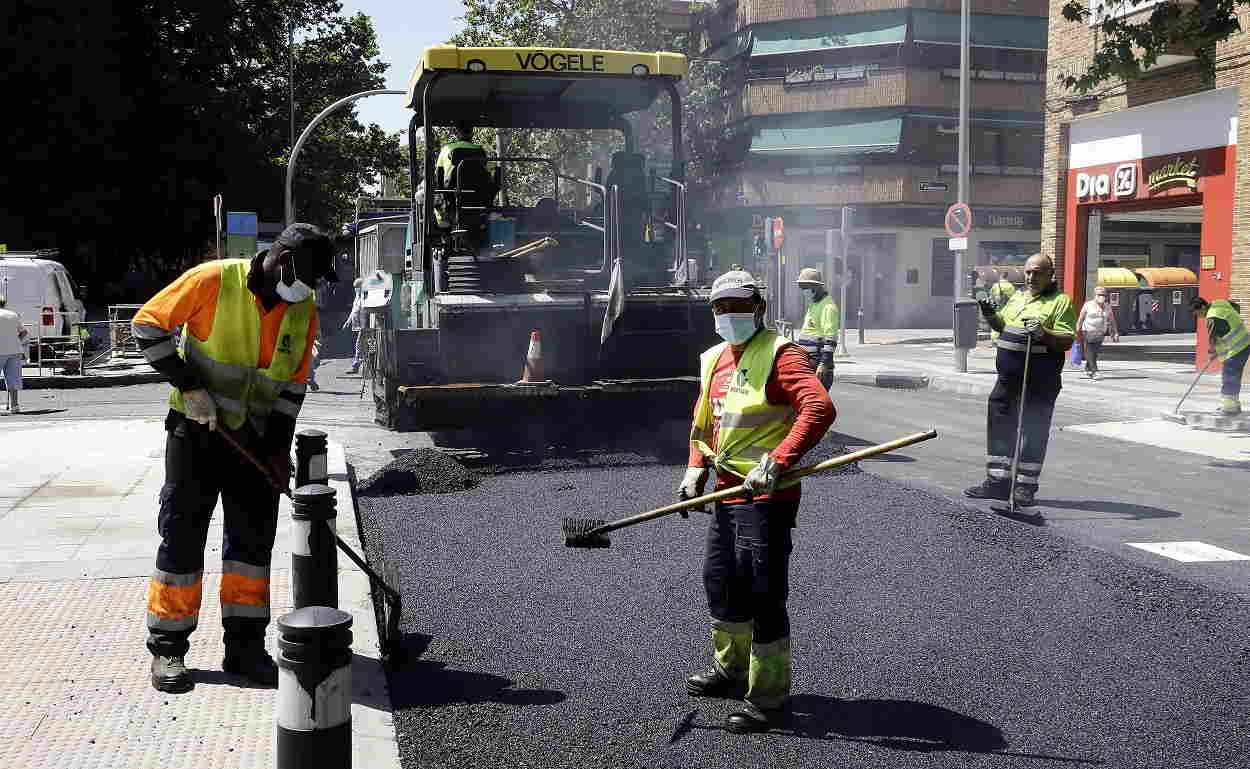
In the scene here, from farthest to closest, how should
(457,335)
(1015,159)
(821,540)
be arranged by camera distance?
(1015,159) → (457,335) → (821,540)

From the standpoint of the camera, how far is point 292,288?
4.64 meters

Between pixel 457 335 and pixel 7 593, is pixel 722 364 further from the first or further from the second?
pixel 457 335

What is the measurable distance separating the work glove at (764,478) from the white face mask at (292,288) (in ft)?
6.20

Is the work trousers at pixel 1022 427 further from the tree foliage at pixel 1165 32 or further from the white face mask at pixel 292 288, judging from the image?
the white face mask at pixel 292 288

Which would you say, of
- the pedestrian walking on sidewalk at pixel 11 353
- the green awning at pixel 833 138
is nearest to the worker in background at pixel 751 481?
the pedestrian walking on sidewalk at pixel 11 353

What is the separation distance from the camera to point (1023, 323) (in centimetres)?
825

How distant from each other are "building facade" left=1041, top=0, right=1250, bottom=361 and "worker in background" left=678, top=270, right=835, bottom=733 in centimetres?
1504

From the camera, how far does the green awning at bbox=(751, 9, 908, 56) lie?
38094mm

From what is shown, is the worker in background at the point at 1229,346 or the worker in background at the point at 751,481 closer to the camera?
the worker in background at the point at 751,481

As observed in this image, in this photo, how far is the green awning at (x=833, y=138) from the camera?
1511 inches

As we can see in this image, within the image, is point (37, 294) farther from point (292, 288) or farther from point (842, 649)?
point (842, 649)

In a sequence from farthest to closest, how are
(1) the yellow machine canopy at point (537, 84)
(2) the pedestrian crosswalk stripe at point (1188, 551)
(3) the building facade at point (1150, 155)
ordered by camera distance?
(3) the building facade at point (1150, 155) → (1) the yellow machine canopy at point (537, 84) → (2) the pedestrian crosswalk stripe at point (1188, 551)

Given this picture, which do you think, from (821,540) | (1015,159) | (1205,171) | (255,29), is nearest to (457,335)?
(821,540)

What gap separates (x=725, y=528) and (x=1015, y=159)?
38291 millimetres
